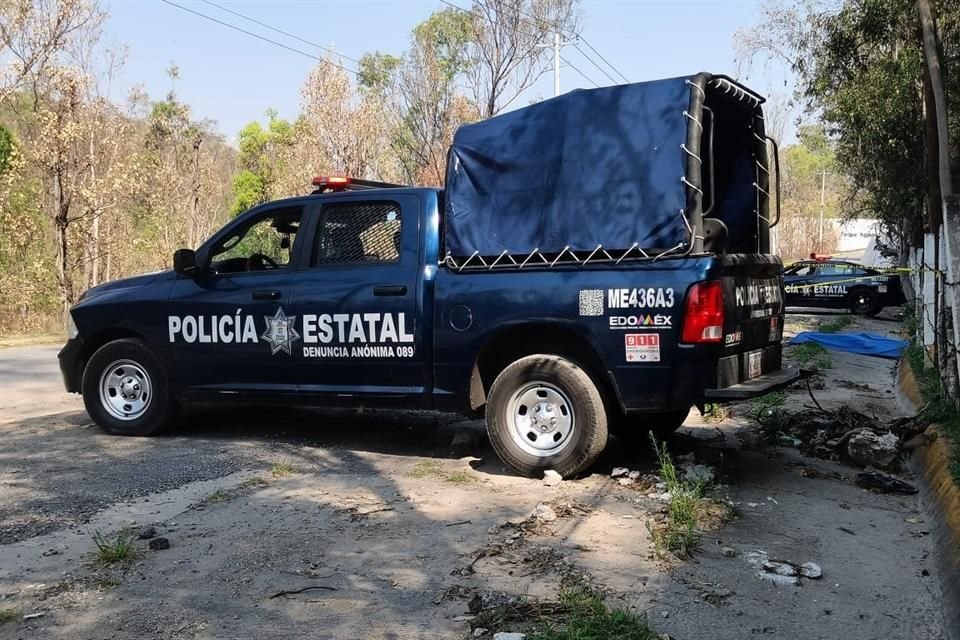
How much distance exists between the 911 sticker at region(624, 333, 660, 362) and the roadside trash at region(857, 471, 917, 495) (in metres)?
1.78

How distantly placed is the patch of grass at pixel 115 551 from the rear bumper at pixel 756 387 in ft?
10.9

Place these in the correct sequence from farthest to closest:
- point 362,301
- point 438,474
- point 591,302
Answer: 1. point 362,301
2. point 438,474
3. point 591,302

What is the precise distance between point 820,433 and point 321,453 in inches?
156

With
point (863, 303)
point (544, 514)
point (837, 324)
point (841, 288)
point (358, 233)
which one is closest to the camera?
point (544, 514)

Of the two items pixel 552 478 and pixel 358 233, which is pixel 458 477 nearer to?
pixel 552 478


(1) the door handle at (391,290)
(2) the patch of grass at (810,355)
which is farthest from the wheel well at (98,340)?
A: (2) the patch of grass at (810,355)

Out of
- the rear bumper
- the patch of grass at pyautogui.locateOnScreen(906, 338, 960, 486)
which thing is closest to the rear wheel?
the patch of grass at pyautogui.locateOnScreen(906, 338, 960, 486)

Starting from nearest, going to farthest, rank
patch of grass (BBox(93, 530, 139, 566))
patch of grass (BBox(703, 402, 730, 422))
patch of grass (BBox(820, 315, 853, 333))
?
patch of grass (BBox(93, 530, 139, 566)), patch of grass (BBox(703, 402, 730, 422)), patch of grass (BBox(820, 315, 853, 333))

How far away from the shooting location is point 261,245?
6969 millimetres

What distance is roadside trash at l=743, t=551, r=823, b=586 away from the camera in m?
3.95

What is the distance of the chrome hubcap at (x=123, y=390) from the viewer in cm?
711

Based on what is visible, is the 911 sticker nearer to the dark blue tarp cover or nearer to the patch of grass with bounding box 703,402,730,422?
the dark blue tarp cover

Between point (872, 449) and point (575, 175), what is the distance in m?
2.93

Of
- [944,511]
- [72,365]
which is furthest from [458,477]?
[72,365]
